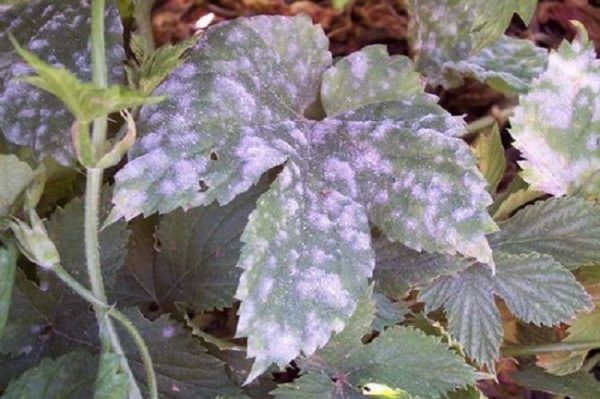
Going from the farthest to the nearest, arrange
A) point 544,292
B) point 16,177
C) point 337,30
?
point 337,30
point 544,292
point 16,177

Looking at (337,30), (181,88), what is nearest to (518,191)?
(181,88)

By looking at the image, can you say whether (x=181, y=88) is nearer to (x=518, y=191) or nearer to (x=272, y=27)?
(x=272, y=27)

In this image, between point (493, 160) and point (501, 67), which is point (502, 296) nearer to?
point (493, 160)

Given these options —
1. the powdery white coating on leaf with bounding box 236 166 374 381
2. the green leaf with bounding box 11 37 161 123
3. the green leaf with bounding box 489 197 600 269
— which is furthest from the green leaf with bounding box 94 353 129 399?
the green leaf with bounding box 489 197 600 269

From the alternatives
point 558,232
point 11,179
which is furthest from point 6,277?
point 558,232

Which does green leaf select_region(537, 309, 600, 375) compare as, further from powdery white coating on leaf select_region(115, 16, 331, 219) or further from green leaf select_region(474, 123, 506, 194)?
powdery white coating on leaf select_region(115, 16, 331, 219)

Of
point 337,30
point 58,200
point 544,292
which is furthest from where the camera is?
point 337,30
